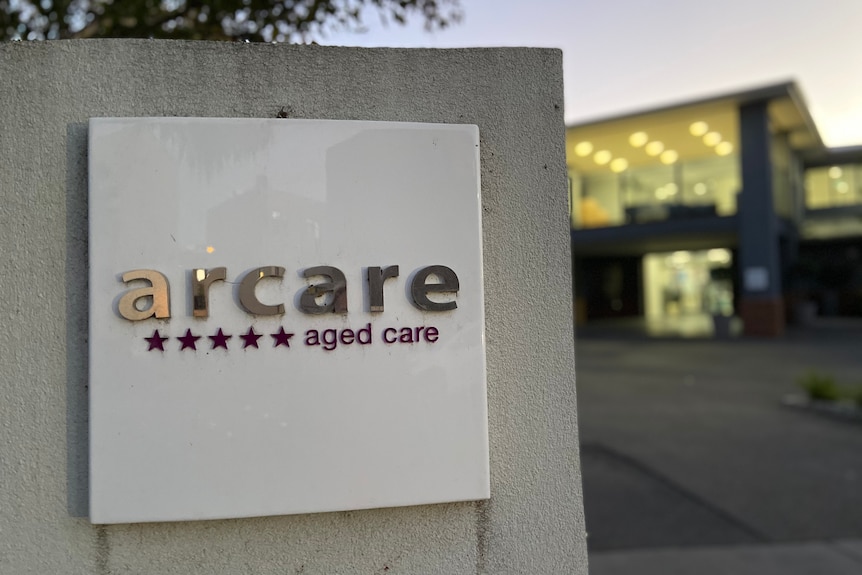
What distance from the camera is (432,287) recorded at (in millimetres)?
2348

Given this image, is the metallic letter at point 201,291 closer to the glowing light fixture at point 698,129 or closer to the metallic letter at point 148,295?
the metallic letter at point 148,295

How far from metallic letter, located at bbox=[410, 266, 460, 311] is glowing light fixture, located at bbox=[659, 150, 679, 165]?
23733mm

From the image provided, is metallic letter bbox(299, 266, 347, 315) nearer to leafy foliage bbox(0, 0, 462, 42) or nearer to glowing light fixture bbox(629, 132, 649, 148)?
leafy foliage bbox(0, 0, 462, 42)

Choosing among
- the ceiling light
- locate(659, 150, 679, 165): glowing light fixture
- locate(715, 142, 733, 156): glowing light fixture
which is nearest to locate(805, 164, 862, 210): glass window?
locate(715, 142, 733, 156): glowing light fixture

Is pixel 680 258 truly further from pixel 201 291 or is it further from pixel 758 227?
pixel 201 291

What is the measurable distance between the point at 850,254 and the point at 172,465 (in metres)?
30.9

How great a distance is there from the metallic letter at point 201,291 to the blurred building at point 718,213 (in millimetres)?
19713

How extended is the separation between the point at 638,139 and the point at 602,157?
245 centimetres

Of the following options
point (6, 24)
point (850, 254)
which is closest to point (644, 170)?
point (850, 254)

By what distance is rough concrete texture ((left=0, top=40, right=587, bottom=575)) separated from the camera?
2.34 m

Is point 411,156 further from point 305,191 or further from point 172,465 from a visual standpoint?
point 172,465

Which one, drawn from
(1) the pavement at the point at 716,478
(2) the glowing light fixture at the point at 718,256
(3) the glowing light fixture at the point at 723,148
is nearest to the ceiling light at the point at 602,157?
(3) the glowing light fixture at the point at 723,148

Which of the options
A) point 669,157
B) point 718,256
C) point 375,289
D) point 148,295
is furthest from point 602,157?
point 148,295

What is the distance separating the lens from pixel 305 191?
2.31 metres
